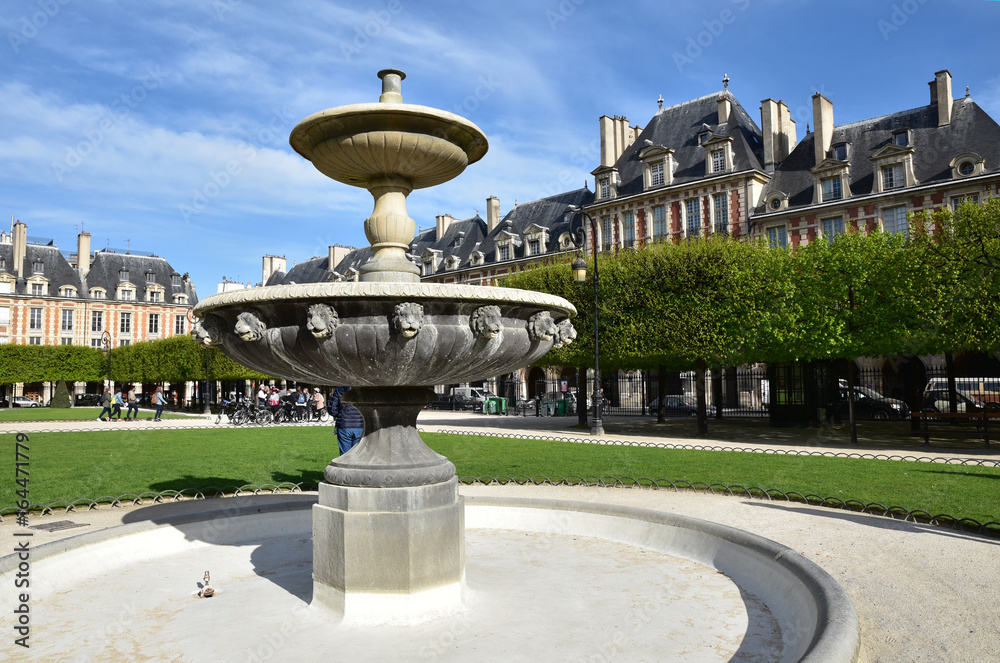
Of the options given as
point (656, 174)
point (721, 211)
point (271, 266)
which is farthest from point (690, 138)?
point (271, 266)

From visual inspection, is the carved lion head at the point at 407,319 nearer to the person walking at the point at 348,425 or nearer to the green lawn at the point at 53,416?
the person walking at the point at 348,425

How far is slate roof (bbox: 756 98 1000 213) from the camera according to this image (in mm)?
30519

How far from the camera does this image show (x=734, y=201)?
36.2m

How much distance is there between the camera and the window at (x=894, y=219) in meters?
31.5

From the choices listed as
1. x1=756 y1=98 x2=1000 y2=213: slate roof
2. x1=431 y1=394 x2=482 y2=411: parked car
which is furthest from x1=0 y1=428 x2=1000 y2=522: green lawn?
x1=756 y1=98 x2=1000 y2=213: slate roof

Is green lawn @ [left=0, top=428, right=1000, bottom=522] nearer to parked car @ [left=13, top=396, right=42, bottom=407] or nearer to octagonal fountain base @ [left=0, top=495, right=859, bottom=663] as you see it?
octagonal fountain base @ [left=0, top=495, right=859, bottom=663]

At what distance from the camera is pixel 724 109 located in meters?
38.4

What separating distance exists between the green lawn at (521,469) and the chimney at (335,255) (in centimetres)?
4965

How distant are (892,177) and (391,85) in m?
34.4

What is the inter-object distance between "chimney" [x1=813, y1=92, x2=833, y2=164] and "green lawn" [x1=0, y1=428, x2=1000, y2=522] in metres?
26.6

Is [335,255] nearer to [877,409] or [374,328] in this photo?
[877,409]

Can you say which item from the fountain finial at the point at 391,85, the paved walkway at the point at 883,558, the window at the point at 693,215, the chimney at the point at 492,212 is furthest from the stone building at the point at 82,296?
the fountain finial at the point at 391,85

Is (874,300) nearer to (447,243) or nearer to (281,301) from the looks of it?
(281,301)

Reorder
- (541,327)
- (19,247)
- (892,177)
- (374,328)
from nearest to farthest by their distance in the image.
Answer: (374,328) → (541,327) → (892,177) → (19,247)
